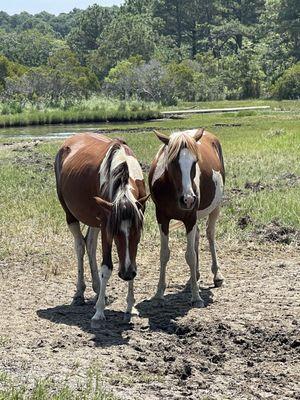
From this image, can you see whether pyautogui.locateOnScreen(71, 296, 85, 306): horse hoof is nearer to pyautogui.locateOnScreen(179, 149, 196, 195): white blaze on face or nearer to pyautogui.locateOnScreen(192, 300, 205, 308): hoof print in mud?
pyautogui.locateOnScreen(192, 300, 205, 308): hoof print in mud

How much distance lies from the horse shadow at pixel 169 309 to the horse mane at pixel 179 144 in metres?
1.65

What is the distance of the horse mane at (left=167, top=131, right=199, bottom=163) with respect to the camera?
308 inches

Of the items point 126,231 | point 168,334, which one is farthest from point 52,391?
point 126,231

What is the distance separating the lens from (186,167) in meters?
7.73

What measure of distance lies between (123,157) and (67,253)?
353 centimetres

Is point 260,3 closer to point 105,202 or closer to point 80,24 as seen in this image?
point 80,24

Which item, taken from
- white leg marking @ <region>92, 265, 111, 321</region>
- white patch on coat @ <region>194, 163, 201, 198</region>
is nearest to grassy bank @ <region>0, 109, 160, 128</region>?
white patch on coat @ <region>194, 163, 201, 198</region>

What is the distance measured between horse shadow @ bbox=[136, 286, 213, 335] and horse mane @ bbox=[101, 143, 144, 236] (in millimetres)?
1077

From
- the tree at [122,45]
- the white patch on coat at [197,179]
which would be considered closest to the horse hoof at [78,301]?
the white patch on coat at [197,179]

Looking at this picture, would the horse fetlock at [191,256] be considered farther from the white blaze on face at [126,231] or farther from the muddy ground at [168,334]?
the white blaze on face at [126,231]

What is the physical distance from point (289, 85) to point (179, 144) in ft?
188

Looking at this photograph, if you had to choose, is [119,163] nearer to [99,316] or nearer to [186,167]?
[186,167]

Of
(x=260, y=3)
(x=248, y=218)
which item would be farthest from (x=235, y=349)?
(x=260, y=3)

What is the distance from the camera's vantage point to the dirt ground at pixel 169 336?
5.91 m
